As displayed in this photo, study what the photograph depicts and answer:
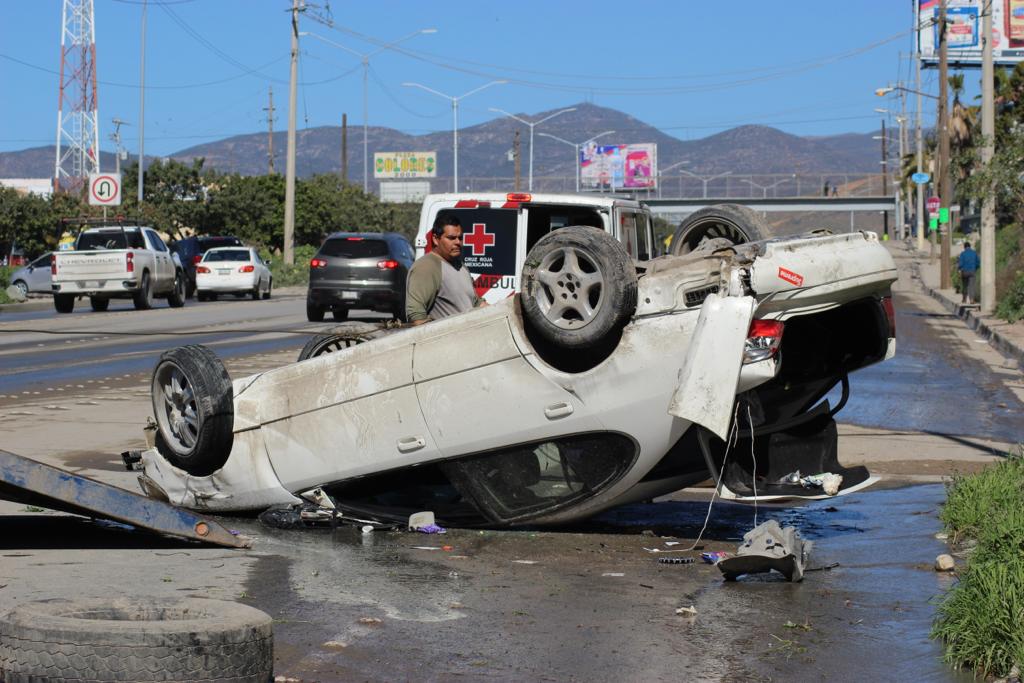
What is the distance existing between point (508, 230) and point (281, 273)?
4361 cm

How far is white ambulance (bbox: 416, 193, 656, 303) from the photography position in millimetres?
13570

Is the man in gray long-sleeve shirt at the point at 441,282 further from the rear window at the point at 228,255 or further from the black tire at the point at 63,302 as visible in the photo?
the rear window at the point at 228,255

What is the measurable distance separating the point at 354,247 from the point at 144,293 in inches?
306

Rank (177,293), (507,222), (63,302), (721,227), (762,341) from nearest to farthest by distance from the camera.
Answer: (762,341)
(721,227)
(507,222)
(63,302)
(177,293)

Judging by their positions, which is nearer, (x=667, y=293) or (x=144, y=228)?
(x=667, y=293)

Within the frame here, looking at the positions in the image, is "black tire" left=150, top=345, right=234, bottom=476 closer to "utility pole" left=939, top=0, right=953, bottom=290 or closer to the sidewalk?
the sidewalk

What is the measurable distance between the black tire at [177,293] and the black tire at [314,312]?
25.2 ft

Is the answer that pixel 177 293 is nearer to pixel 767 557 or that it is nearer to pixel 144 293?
pixel 144 293

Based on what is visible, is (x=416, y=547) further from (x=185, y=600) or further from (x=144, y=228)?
(x=144, y=228)

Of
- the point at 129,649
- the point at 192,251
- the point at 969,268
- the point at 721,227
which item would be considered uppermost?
the point at 192,251

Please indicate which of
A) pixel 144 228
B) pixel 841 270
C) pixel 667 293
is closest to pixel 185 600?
pixel 667 293

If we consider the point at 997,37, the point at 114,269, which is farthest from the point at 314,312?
the point at 997,37

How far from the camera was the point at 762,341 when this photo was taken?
6.71 meters

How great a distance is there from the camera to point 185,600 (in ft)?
16.1
